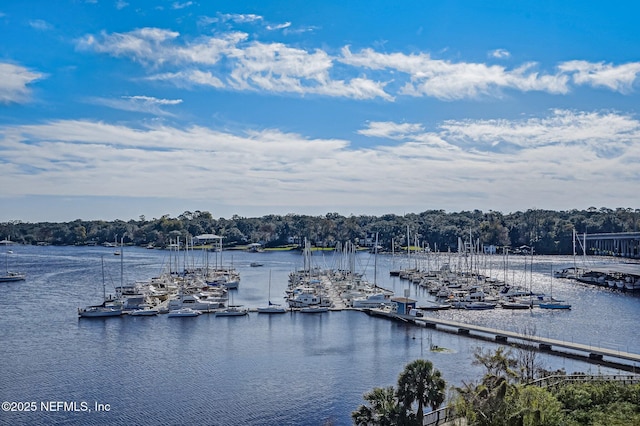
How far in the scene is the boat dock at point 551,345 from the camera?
49.8m

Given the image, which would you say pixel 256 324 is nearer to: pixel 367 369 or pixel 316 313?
pixel 316 313

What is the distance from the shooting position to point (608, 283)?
110 m

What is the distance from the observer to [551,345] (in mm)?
55000

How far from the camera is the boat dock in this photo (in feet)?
163

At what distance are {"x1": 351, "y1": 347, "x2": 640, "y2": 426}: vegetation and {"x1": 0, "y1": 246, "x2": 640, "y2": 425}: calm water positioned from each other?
9.23m

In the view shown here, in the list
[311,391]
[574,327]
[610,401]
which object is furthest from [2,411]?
[574,327]

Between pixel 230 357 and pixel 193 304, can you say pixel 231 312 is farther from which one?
pixel 230 357

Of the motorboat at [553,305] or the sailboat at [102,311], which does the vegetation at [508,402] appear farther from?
the sailboat at [102,311]

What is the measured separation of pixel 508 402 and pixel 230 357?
34765 millimetres

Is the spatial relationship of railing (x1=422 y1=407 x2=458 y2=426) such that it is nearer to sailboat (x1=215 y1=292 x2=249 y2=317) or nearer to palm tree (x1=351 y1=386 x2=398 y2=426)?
palm tree (x1=351 y1=386 x2=398 y2=426)

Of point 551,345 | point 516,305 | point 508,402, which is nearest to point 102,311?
point 551,345

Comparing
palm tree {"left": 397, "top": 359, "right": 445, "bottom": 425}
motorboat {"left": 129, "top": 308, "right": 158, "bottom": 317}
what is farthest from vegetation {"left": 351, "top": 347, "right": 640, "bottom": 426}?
motorboat {"left": 129, "top": 308, "right": 158, "bottom": 317}

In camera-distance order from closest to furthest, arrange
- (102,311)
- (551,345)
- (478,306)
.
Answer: (551,345), (102,311), (478,306)

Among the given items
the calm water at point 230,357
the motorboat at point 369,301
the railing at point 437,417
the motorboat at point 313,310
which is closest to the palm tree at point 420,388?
the railing at point 437,417
